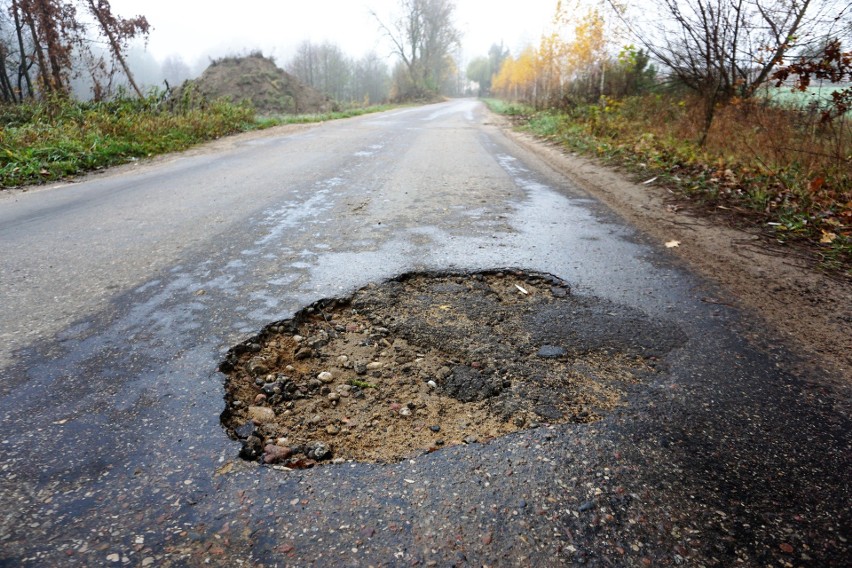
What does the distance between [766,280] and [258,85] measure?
964 inches

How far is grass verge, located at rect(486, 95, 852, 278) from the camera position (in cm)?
395

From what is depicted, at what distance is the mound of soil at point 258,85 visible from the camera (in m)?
22.6

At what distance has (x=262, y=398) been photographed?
1.97m

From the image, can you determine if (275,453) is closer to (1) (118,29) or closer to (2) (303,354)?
(2) (303,354)

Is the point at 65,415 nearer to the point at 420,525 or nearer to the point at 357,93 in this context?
the point at 420,525

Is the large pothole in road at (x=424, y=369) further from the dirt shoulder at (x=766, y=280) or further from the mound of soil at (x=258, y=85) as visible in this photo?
the mound of soil at (x=258, y=85)

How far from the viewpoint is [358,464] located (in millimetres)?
1604

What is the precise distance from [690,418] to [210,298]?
2.37 meters

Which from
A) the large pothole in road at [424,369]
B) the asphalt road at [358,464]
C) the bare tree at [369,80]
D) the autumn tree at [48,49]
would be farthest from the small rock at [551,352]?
the bare tree at [369,80]

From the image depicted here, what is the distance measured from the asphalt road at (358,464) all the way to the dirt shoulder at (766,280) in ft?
0.54

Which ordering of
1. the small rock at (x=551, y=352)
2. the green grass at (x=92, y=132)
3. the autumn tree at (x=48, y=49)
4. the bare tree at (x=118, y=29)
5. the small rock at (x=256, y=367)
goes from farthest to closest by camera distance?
the bare tree at (x=118, y=29)
the autumn tree at (x=48, y=49)
the green grass at (x=92, y=132)
the small rock at (x=551, y=352)
the small rock at (x=256, y=367)

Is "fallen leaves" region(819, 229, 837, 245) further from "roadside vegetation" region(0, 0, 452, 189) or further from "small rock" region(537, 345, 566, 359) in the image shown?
"roadside vegetation" region(0, 0, 452, 189)

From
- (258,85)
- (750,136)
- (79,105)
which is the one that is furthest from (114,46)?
(750,136)

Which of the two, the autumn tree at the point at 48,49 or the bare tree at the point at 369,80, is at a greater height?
the bare tree at the point at 369,80
